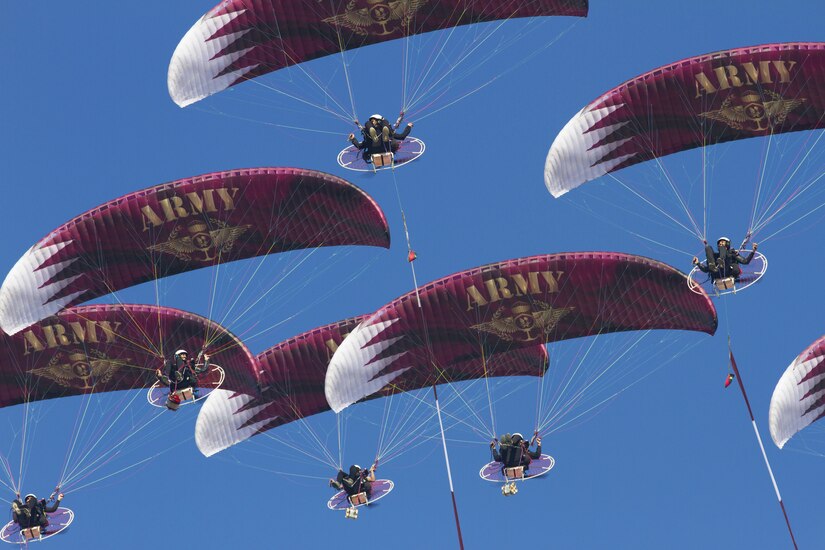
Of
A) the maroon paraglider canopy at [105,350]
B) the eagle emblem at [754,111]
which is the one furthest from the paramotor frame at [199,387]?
the eagle emblem at [754,111]

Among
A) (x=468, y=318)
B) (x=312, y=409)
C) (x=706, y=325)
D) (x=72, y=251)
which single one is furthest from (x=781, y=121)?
(x=72, y=251)

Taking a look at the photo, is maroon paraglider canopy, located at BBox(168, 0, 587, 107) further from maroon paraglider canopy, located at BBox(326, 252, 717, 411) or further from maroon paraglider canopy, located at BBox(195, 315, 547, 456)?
maroon paraglider canopy, located at BBox(326, 252, 717, 411)

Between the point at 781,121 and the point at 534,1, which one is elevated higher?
the point at 534,1

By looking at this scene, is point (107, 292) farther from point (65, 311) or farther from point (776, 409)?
point (776, 409)

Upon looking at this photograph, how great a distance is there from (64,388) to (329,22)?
1465cm

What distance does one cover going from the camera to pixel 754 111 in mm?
66750

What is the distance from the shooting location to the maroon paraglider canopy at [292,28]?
68438mm

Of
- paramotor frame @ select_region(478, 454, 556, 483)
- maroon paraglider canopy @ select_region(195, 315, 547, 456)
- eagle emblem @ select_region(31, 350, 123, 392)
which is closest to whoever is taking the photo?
paramotor frame @ select_region(478, 454, 556, 483)

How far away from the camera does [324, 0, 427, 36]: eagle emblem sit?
69438mm

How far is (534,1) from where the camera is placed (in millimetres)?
70000

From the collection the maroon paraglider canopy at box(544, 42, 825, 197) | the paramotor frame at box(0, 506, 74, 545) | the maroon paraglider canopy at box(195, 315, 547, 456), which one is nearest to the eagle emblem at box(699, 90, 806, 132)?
the maroon paraglider canopy at box(544, 42, 825, 197)

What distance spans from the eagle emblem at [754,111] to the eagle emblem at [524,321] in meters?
7.78

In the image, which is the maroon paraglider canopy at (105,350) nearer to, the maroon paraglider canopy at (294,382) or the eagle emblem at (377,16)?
the maroon paraglider canopy at (294,382)

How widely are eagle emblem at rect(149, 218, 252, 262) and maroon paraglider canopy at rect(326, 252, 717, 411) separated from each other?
567cm
